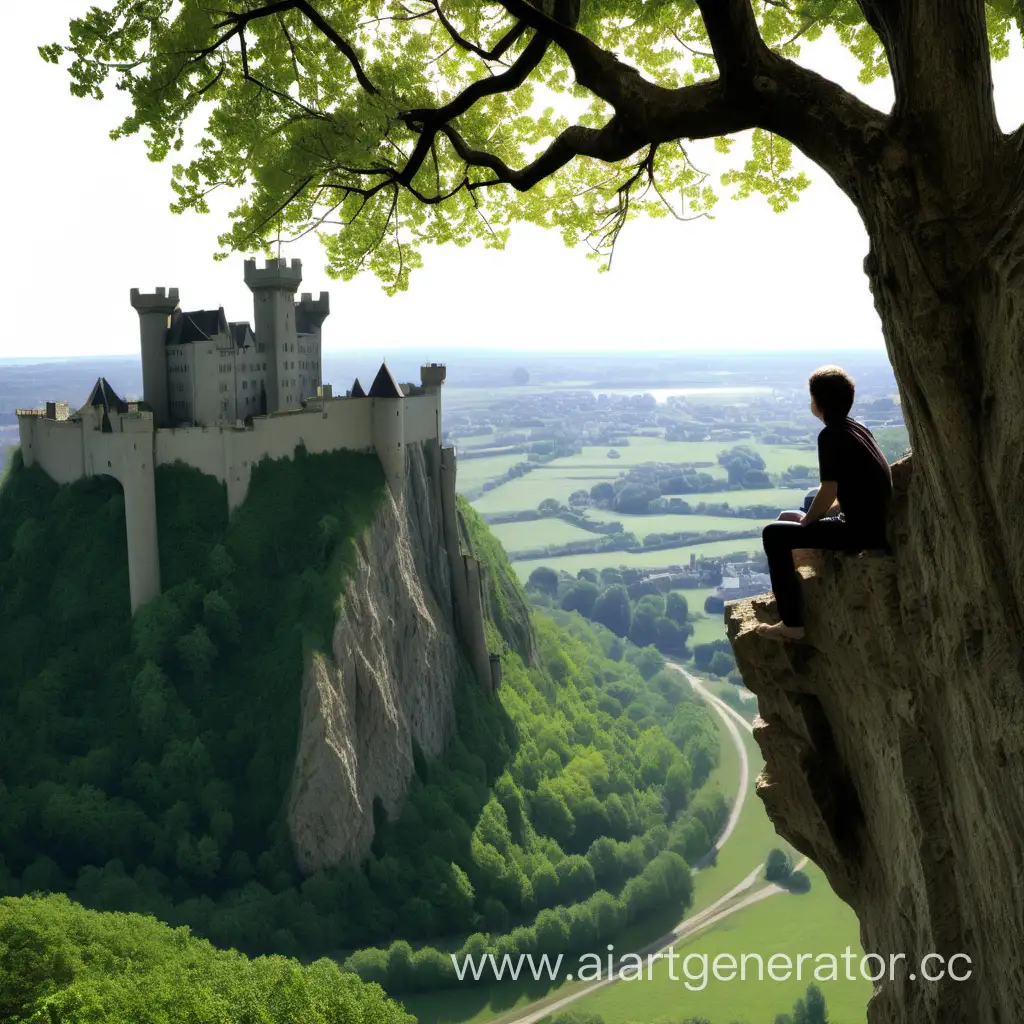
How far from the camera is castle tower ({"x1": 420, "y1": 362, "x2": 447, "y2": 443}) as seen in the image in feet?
205

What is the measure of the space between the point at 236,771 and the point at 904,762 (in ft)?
157

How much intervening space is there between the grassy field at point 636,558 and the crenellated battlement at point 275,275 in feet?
329

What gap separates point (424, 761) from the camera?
194ft

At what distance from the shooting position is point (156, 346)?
59.8 meters

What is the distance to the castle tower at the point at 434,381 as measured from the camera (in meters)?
62.6

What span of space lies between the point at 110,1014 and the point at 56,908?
9.38 m

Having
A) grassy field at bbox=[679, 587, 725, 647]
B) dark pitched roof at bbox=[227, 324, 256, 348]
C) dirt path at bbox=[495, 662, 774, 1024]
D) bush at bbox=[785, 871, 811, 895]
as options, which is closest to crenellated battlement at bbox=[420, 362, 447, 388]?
dark pitched roof at bbox=[227, 324, 256, 348]

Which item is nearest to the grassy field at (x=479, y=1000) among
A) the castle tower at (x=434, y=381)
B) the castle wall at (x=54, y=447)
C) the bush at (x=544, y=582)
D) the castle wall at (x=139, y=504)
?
the castle wall at (x=139, y=504)

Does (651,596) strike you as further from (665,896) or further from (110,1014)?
(110,1014)

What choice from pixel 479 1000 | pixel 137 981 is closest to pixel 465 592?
pixel 479 1000

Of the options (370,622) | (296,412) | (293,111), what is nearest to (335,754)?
(370,622)

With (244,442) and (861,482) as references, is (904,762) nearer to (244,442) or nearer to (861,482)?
(861,482)

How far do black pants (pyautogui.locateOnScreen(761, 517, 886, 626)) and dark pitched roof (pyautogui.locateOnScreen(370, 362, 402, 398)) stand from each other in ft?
164

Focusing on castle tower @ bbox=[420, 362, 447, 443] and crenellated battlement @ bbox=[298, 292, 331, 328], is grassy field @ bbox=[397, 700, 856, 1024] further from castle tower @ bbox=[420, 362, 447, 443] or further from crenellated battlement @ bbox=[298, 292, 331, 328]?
crenellated battlement @ bbox=[298, 292, 331, 328]
